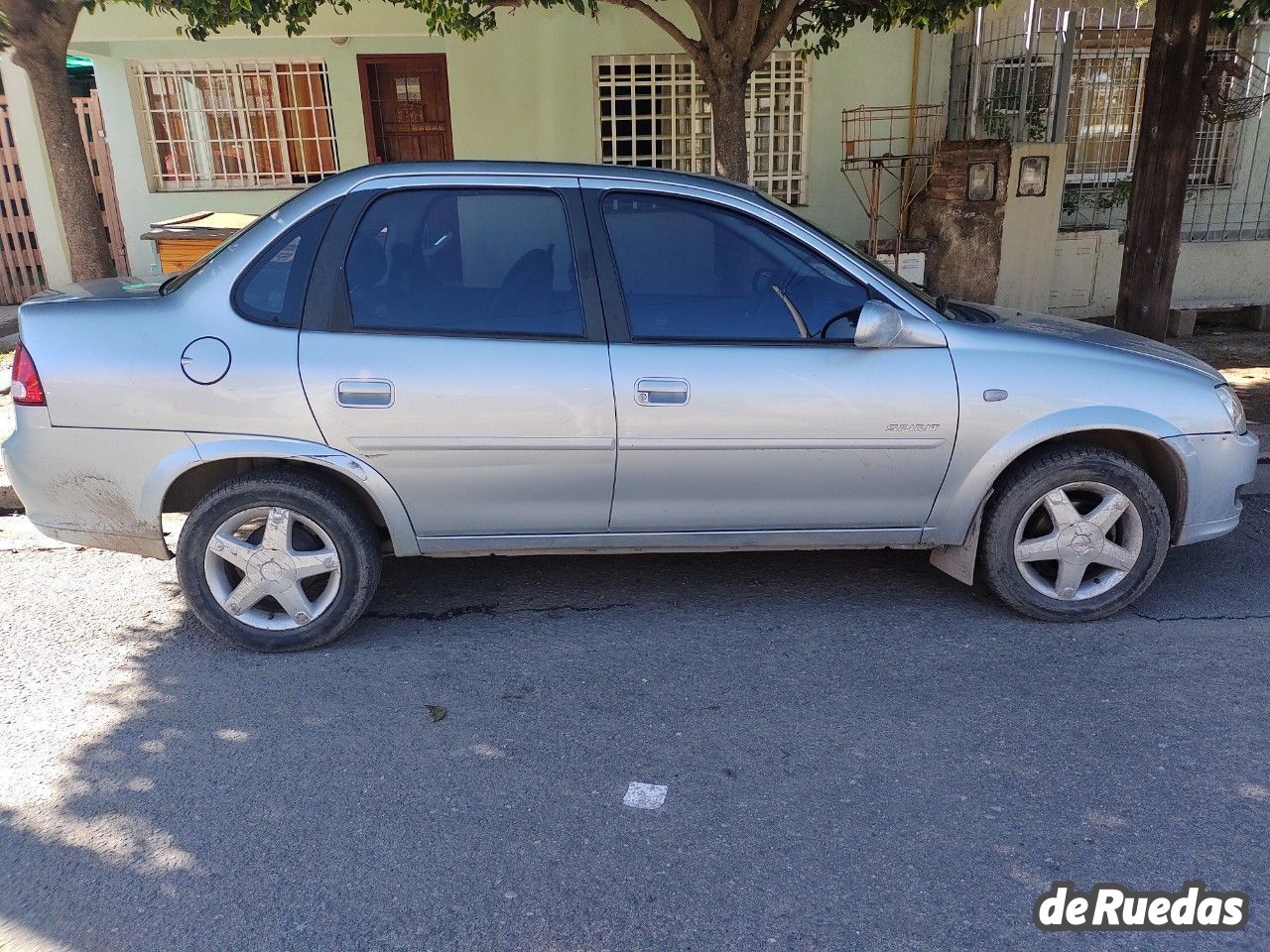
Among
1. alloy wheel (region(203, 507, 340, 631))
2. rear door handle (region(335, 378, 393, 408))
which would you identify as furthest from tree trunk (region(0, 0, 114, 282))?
rear door handle (region(335, 378, 393, 408))

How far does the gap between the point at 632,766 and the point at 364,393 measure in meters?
1.64

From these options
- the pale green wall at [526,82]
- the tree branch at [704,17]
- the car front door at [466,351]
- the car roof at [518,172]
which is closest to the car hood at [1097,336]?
the car roof at [518,172]

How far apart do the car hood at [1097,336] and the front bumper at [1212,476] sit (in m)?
0.29

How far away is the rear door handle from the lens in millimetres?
3459

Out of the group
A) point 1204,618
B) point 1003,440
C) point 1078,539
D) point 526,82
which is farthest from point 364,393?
point 526,82

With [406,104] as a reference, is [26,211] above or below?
below

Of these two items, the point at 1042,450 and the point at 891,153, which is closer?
the point at 1042,450

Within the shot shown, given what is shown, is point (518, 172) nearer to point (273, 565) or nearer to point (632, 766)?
point (273, 565)

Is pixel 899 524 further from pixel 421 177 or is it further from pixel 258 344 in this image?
pixel 258 344

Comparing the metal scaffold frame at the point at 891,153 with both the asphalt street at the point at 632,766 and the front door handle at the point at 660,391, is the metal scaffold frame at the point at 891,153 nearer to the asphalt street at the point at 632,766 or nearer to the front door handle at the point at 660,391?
the asphalt street at the point at 632,766

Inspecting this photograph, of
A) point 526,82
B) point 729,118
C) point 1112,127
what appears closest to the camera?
point 729,118

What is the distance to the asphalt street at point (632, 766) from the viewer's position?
7.93ft

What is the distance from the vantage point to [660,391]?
11.5ft

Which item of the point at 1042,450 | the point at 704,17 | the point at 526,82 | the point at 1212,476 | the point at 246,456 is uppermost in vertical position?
the point at 704,17
